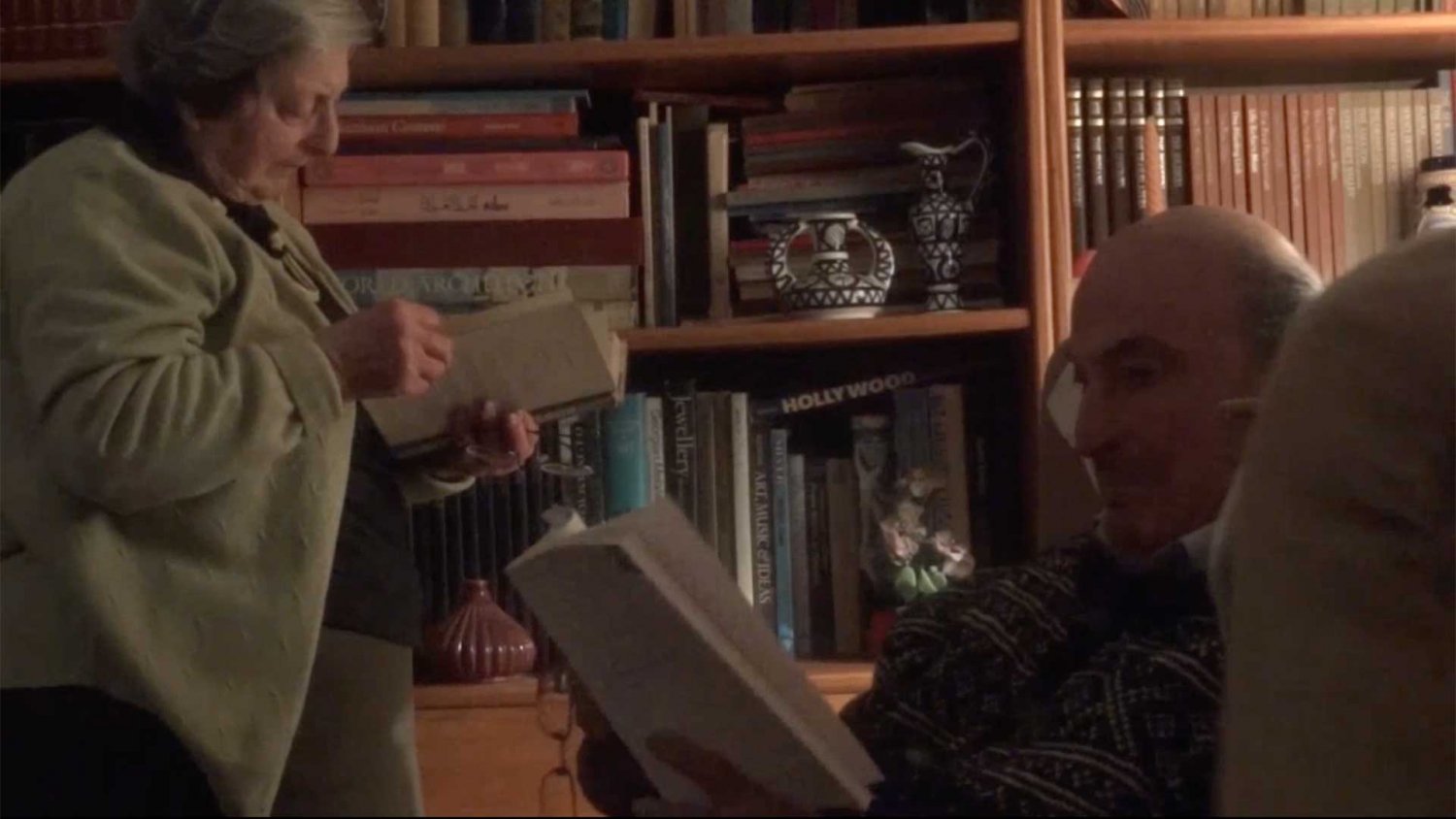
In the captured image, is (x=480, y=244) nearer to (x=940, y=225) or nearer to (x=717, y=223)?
(x=717, y=223)

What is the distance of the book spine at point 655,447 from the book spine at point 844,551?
17cm

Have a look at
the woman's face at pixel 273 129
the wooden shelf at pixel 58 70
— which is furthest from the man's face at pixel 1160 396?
the wooden shelf at pixel 58 70

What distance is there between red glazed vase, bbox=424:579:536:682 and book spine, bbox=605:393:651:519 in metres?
0.16

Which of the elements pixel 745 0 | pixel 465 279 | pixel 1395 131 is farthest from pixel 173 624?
pixel 1395 131

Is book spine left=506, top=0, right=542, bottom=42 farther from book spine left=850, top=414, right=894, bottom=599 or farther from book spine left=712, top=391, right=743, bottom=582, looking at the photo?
book spine left=850, top=414, right=894, bottom=599

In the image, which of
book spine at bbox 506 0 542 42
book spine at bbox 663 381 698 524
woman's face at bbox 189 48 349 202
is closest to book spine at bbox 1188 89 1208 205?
book spine at bbox 663 381 698 524

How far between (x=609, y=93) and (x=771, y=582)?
21.5 inches

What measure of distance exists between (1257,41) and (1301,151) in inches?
5.0

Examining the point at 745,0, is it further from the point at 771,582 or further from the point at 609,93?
the point at 771,582

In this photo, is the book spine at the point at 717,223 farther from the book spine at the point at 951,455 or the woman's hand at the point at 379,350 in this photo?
the woman's hand at the point at 379,350

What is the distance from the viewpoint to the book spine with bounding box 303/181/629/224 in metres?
1.75

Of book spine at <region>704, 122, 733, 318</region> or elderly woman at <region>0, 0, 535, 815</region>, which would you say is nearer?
elderly woman at <region>0, 0, 535, 815</region>

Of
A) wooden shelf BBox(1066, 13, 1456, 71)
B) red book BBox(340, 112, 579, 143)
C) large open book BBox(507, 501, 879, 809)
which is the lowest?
large open book BBox(507, 501, 879, 809)

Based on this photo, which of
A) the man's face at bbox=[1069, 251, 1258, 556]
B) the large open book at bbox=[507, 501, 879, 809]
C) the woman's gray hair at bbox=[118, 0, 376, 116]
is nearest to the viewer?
the large open book at bbox=[507, 501, 879, 809]
